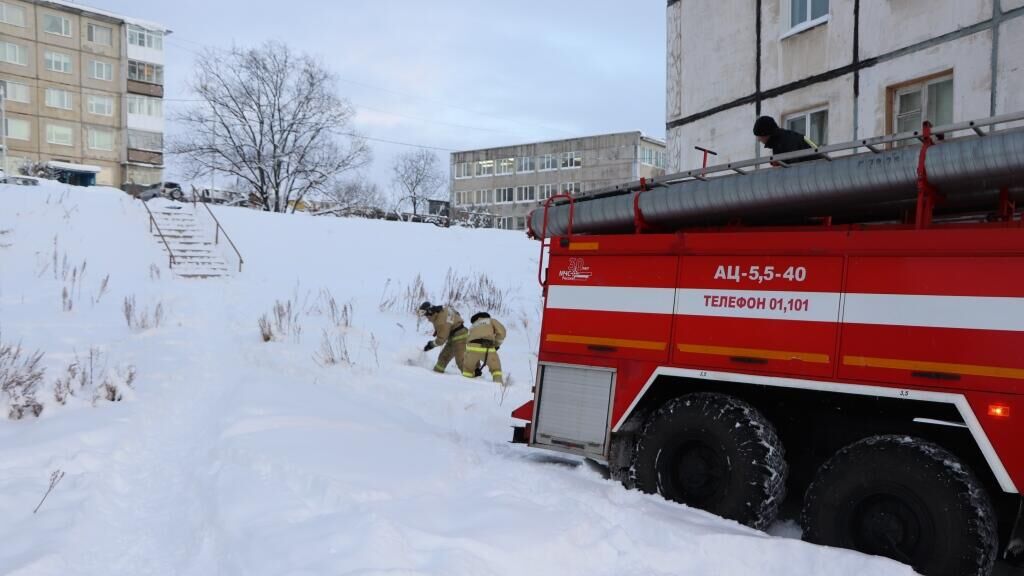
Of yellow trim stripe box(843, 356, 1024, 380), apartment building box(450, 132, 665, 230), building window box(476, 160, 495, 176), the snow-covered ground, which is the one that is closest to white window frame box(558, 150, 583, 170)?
apartment building box(450, 132, 665, 230)

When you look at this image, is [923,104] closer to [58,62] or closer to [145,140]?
[145,140]

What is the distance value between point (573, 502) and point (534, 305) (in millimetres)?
12534

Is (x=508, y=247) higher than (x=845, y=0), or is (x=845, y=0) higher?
(x=845, y=0)

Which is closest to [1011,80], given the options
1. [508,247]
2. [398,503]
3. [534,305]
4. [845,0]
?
[845,0]

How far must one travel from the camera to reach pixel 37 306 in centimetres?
1170

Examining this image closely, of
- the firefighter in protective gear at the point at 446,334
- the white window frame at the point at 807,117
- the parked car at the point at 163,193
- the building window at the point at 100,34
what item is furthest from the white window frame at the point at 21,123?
the white window frame at the point at 807,117

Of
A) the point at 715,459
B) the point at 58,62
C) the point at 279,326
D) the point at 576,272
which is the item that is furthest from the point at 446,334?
the point at 58,62

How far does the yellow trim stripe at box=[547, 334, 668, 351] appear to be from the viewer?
4.90 metres

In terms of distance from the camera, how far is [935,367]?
146 inches

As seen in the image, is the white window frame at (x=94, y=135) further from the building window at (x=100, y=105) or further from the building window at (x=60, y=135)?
the building window at (x=100, y=105)

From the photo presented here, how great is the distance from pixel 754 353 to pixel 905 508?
3.90ft

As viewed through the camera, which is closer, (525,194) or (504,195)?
(525,194)

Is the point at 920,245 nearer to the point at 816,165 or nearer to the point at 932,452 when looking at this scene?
the point at 816,165

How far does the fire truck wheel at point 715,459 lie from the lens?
430cm
